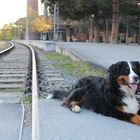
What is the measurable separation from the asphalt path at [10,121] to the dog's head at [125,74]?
1.48 meters

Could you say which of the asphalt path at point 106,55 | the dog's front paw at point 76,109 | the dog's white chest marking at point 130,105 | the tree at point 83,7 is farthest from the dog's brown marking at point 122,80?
the tree at point 83,7

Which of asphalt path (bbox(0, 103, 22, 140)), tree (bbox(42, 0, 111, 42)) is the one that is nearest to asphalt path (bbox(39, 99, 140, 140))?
asphalt path (bbox(0, 103, 22, 140))

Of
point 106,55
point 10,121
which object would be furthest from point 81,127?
point 106,55

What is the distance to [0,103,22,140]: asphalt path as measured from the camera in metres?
6.59

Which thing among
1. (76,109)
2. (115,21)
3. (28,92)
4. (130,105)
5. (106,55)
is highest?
(115,21)

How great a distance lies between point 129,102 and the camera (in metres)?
7.05

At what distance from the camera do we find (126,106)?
7.00 m

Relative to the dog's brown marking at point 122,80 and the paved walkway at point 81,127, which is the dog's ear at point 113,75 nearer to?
the dog's brown marking at point 122,80

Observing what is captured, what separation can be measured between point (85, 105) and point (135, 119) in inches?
48.6

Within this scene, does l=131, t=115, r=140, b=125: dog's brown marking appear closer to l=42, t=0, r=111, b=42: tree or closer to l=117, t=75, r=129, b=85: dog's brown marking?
l=117, t=75, r=129, b=85: dog's brown marking

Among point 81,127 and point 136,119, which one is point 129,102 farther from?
point 81,127

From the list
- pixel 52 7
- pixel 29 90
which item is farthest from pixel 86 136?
pixel 52 7

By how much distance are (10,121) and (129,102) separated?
1.80 m

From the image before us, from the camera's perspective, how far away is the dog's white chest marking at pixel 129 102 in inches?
275
